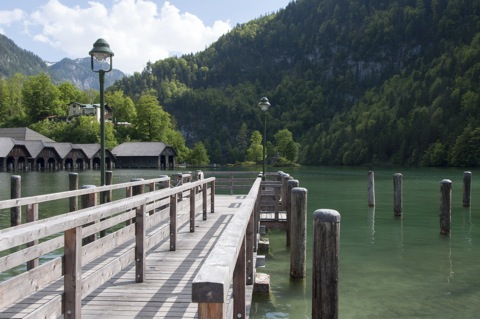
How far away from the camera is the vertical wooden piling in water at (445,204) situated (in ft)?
55.0

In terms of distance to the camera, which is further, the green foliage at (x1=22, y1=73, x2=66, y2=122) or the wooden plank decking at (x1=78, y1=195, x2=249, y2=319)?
the green foliage at (x1=22, y1=73, x2=66, y2=122)

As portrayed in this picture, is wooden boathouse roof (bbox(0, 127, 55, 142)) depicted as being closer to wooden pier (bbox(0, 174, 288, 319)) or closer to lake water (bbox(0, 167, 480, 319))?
lake water (bbox(0, 167, 480, 319))

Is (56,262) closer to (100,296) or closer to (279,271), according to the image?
(100,296)

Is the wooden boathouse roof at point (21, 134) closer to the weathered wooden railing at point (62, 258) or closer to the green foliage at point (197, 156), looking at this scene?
the green foliage at point (197, 156)

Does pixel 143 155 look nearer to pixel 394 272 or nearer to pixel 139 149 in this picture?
pixel 139 149

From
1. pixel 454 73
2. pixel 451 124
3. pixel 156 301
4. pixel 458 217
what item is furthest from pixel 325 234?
pixel 454 73

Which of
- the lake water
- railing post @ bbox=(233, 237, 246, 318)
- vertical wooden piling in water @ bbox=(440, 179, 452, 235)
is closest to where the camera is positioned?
railing post @ bbox=(233, 237, 246, 318)

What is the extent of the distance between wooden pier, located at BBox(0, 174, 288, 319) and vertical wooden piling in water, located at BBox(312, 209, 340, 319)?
3.47ft

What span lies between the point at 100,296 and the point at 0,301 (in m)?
2.84

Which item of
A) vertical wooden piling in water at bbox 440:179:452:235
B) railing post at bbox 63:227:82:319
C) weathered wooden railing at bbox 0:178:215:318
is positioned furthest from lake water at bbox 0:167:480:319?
railing post at bbox 63:227:82:319

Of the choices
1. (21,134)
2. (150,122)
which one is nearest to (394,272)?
(21,134)

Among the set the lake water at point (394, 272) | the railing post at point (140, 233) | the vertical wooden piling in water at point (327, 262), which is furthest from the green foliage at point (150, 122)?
the railing post at point (140, 233)

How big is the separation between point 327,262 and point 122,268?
2.98 metres

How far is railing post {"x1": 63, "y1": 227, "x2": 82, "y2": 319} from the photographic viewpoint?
4020mm
